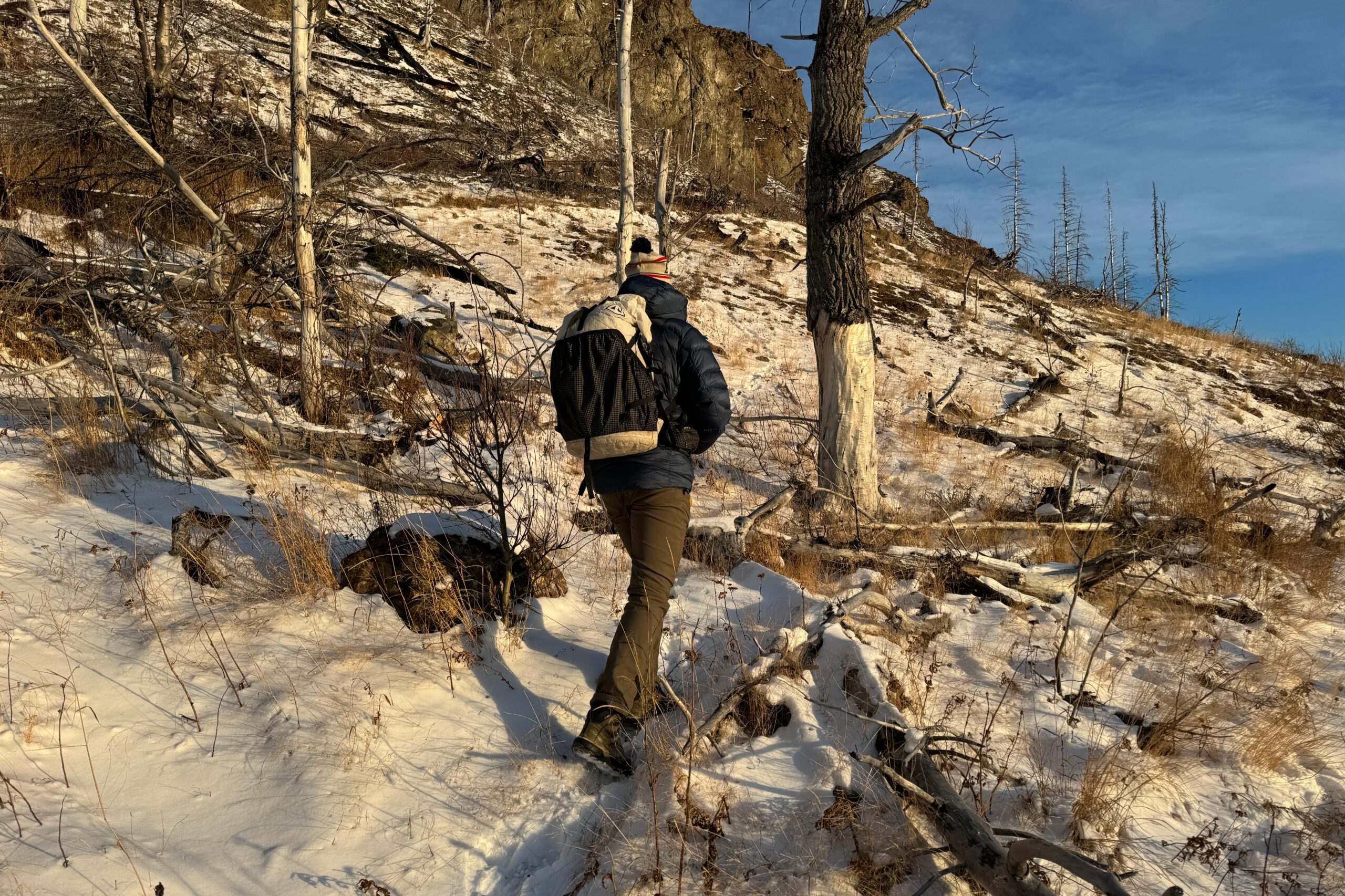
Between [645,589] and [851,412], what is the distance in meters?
3.27

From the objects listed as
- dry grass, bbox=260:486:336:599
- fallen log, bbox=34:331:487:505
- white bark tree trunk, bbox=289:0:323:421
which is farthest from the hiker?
white bark tree trunk, bbox=289:0:323:421

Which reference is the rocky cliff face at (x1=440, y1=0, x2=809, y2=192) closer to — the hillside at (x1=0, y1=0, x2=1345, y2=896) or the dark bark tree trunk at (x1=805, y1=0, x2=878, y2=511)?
the dark bark tree trunk at (x1=805, y1=0, x2=878, y2=511)

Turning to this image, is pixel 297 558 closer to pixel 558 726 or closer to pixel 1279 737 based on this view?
pixel 558 726

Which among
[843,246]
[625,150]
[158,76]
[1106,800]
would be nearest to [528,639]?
[1106,800]

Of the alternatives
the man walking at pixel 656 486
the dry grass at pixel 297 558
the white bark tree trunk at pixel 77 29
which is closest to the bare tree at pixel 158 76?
the white bark tree trunk at pixel 77 29

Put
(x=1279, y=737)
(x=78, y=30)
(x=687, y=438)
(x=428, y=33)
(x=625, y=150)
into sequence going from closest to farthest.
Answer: (x=687, y=438) < (x=1279, y=737) < (x=78, y=30) < (x=625, y=150) < (x=428, y=33)

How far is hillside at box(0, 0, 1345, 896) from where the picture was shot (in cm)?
229

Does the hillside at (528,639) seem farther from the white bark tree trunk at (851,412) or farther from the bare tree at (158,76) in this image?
the bare tree at (158,76)

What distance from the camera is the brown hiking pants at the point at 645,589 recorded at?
266cm

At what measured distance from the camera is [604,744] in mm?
2514

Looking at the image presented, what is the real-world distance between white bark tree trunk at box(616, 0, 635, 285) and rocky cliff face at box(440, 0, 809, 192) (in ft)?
76.9

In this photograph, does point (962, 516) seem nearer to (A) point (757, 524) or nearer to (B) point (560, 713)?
(A) point (757, 524)

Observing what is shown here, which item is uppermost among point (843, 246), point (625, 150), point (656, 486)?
point (625, 150)

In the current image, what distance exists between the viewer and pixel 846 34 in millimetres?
5422
